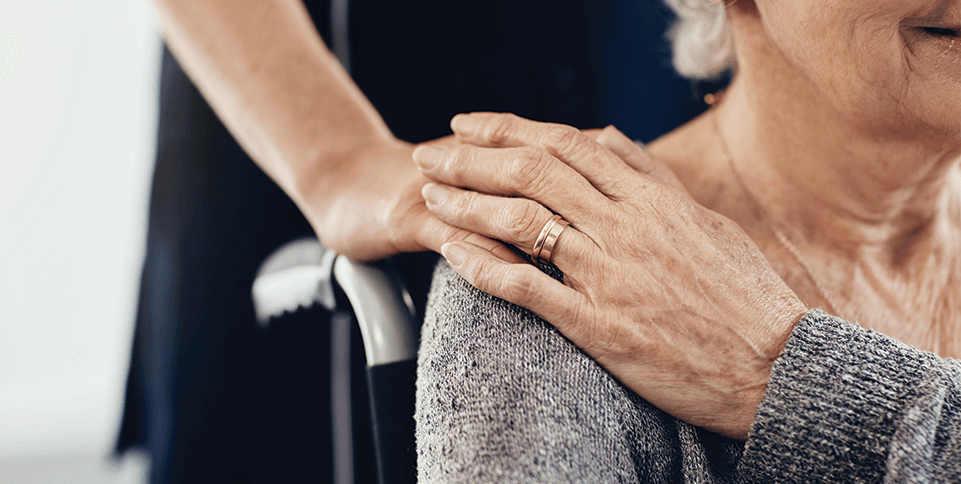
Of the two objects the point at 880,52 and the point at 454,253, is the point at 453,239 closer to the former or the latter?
the point at 454,253

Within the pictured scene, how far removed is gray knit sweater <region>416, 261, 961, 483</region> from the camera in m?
0.43

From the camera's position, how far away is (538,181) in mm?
513

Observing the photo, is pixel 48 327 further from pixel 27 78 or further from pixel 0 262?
pixel 27 78

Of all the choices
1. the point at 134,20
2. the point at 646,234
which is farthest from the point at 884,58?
the point at 134,20

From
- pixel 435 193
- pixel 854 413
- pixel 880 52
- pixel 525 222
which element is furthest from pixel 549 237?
pixel 880 52

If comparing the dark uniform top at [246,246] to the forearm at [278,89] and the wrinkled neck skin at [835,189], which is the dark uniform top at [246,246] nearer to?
the forearm at [278,89]

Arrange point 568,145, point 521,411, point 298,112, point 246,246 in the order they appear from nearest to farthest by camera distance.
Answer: point 521,411, point 568,145, point 298,112, point 246,246

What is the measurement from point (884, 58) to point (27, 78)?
1.79m

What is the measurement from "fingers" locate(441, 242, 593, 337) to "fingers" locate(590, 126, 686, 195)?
6.9 inches

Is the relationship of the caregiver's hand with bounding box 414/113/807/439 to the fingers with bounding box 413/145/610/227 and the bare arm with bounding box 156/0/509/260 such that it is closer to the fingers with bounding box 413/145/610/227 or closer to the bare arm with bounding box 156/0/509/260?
the fingers with bounding box 413/145/610/227

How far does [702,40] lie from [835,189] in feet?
1.00

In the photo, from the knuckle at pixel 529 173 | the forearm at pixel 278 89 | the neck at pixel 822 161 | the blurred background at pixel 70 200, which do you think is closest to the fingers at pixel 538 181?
the knuckle at pixel 529 173

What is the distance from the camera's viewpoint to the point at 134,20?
138 cm

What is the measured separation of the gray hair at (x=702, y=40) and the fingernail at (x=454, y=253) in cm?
53
